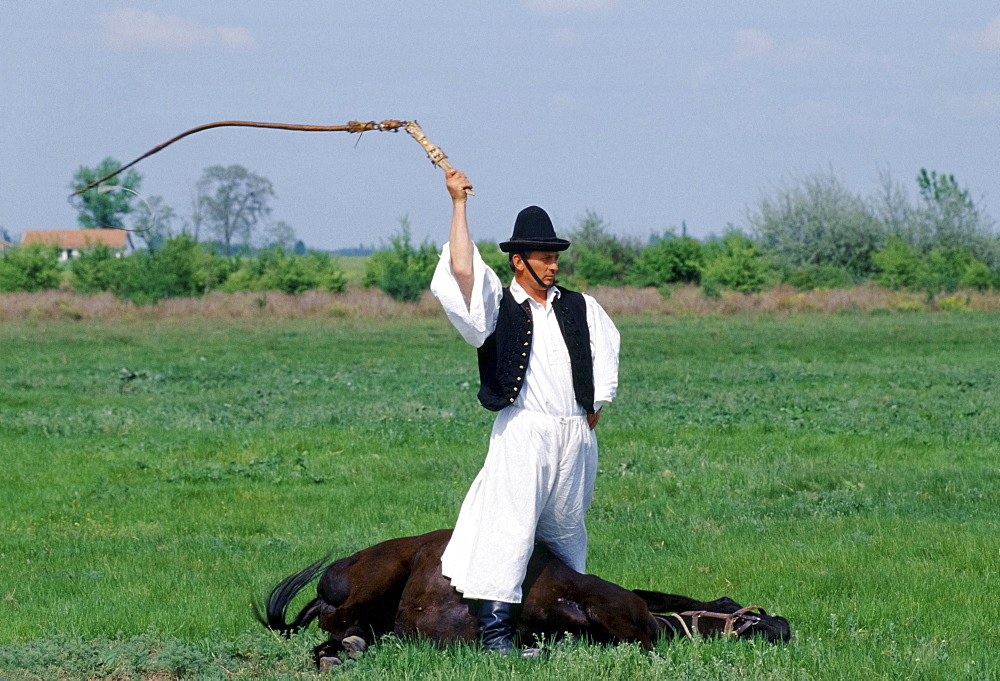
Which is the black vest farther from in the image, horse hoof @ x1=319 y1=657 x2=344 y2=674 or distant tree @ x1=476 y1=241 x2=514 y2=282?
distant tree @ x1=476 y1=241 x2=514 y2=282

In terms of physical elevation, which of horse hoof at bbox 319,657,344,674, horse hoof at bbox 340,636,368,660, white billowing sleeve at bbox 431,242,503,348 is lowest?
horse hoof at bbox 319,657,344,674

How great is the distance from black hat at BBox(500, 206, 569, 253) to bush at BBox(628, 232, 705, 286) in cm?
5590

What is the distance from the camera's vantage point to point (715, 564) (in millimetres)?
7695

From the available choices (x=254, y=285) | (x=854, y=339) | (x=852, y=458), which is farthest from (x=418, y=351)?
(x=254, y=285)

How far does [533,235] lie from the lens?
532 centimetres

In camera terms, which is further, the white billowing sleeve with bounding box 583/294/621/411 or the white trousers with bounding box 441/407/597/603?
the white billowing sleeve with bounding box 583/294/621/411

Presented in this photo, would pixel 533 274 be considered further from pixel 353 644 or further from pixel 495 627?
pixel 353 644

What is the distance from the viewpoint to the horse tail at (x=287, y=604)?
18.2 feet

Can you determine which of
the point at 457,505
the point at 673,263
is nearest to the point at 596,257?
the point at 673,263

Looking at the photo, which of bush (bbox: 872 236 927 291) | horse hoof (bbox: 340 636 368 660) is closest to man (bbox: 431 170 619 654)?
horse hoof (bbox: 340 636 368 660)

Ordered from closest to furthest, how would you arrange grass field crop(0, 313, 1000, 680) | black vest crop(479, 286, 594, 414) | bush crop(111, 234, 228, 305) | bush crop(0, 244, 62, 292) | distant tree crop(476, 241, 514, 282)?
black vest crop(479, 286, 594, 414)
grass field crop(0, 313, 1000, 680)
bush crop(111, 234, 228, 305)
bush crop(0, 244, 62, 292)
distant tree crop(476, 241, 514, 282)

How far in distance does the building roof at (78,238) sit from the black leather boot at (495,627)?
51469 mm

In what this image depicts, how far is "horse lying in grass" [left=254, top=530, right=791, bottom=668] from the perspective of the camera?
524cm

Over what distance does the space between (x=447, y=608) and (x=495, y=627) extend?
26 cm
